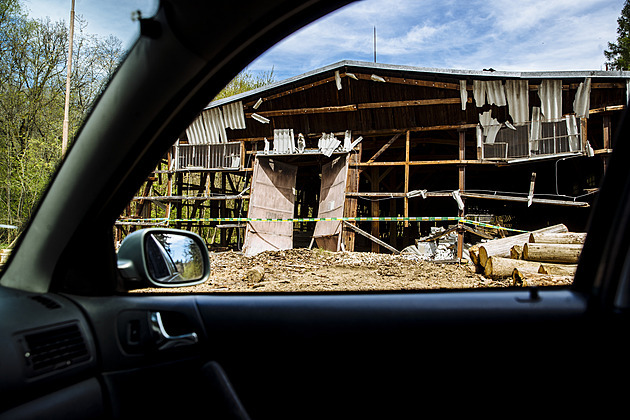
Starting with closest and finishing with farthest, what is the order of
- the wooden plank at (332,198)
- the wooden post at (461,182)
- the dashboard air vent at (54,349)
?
the dashboard air vent at (54,349) < the wooden post at (461,182) < the wooden plank at (332,198)

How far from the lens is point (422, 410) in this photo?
1.42 m

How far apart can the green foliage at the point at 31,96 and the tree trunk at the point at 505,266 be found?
720cm

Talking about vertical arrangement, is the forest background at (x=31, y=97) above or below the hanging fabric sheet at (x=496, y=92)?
below

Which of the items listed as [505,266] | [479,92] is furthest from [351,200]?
[505,266]

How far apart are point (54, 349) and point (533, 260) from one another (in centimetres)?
821

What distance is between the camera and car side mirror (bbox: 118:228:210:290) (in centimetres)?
143

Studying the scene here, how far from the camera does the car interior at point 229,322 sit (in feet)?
3.73

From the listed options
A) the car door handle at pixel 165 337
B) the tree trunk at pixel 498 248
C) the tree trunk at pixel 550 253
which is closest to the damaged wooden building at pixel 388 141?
the tree trunk at pixel 498 248

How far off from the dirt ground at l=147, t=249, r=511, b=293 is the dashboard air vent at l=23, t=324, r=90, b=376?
5273 millimetres

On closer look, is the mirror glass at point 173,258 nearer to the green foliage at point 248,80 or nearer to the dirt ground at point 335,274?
the green foliage at point 248,80

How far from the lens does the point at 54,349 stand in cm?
114

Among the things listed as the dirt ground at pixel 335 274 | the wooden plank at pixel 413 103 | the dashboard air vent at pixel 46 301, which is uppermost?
the wooden plank at pixel 413 103

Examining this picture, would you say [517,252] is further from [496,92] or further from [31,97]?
[31,97]

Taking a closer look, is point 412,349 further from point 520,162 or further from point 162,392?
point 520,162
